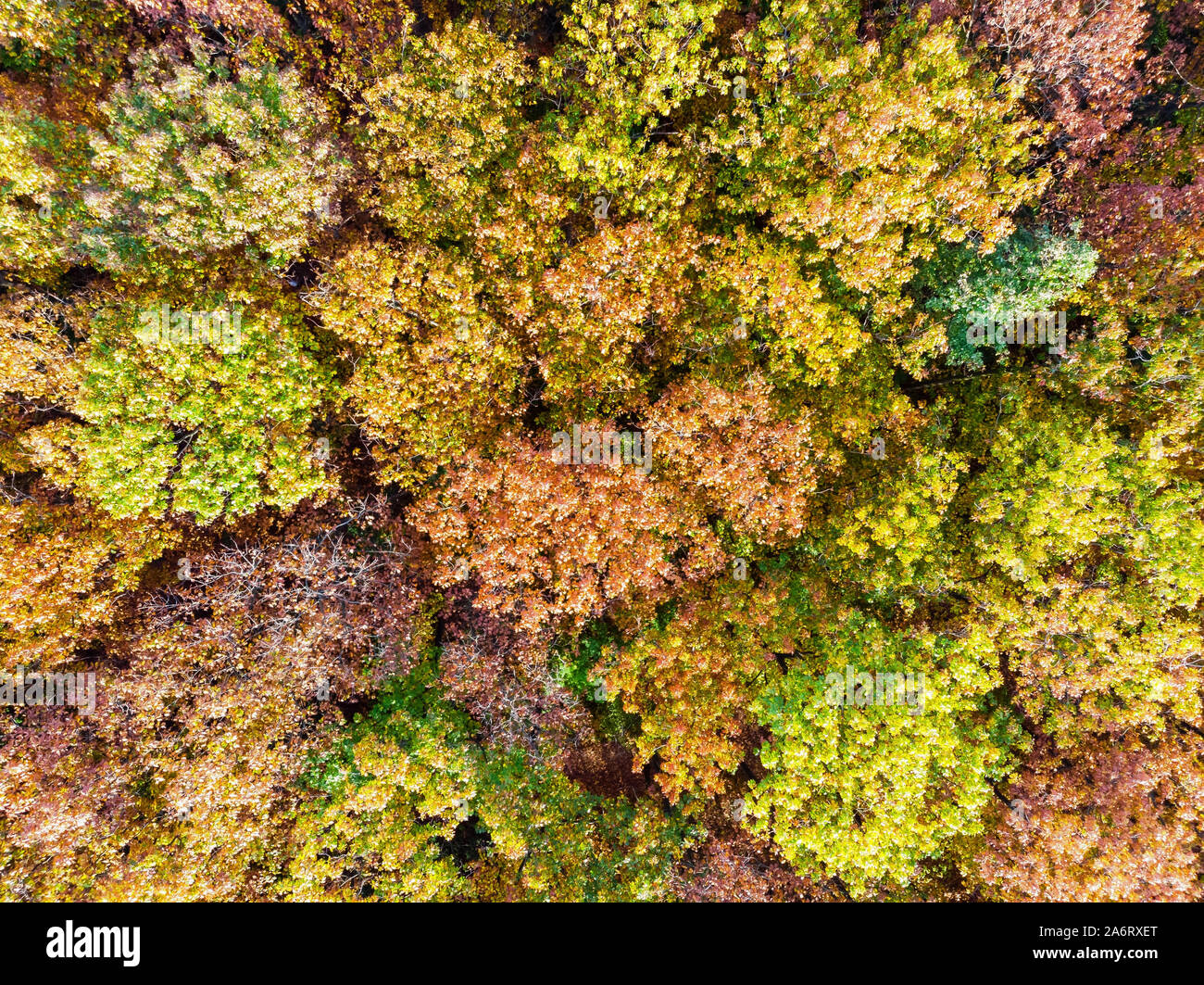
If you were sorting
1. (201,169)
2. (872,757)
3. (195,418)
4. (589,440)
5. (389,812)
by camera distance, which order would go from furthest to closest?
1. (589,440)
2. (872,757)
3. (389,812)
4. (195,418)
5. (201,169)

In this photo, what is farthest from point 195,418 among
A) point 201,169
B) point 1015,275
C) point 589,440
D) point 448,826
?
point 1015,275

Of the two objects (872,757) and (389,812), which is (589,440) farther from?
(872,757)

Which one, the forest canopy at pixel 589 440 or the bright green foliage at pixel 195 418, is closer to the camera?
the bright green foliage at pixel 195 418

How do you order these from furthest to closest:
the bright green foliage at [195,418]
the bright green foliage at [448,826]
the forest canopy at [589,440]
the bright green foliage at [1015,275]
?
the bright green foliage at [1015,275]
the bright green foliage at [448,826]
the forest canopy at [589,440]
the bright green foliage at [195,418]

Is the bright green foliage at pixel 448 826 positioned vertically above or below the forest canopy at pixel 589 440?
below

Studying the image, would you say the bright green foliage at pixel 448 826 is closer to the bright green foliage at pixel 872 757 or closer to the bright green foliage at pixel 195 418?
the bright green foliage at pixel 872 757

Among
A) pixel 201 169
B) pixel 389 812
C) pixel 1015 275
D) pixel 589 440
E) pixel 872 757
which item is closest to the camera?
pixel 201 169

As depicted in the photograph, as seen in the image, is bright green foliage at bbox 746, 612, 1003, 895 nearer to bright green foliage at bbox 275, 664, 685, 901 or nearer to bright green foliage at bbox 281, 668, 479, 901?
bright green foliage at bbox 275, 664, 685, 901

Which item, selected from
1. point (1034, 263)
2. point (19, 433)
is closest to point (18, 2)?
point (19, 433)

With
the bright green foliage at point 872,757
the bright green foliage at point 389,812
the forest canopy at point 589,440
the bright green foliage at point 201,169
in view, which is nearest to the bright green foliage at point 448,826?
the bright green foliage at point 389,812

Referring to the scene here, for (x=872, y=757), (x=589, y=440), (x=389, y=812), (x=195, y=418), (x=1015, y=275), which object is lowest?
(x=389, y=812)

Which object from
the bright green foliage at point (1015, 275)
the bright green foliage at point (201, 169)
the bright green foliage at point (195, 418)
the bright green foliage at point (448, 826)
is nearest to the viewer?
the bright green foliage at point (201, 169)

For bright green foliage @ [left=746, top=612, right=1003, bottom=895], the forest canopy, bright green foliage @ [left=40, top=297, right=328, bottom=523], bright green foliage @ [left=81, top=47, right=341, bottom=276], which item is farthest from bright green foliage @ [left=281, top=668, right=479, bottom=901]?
bright green foliage @ [left=81, top=47, right=341, bottom=276]
